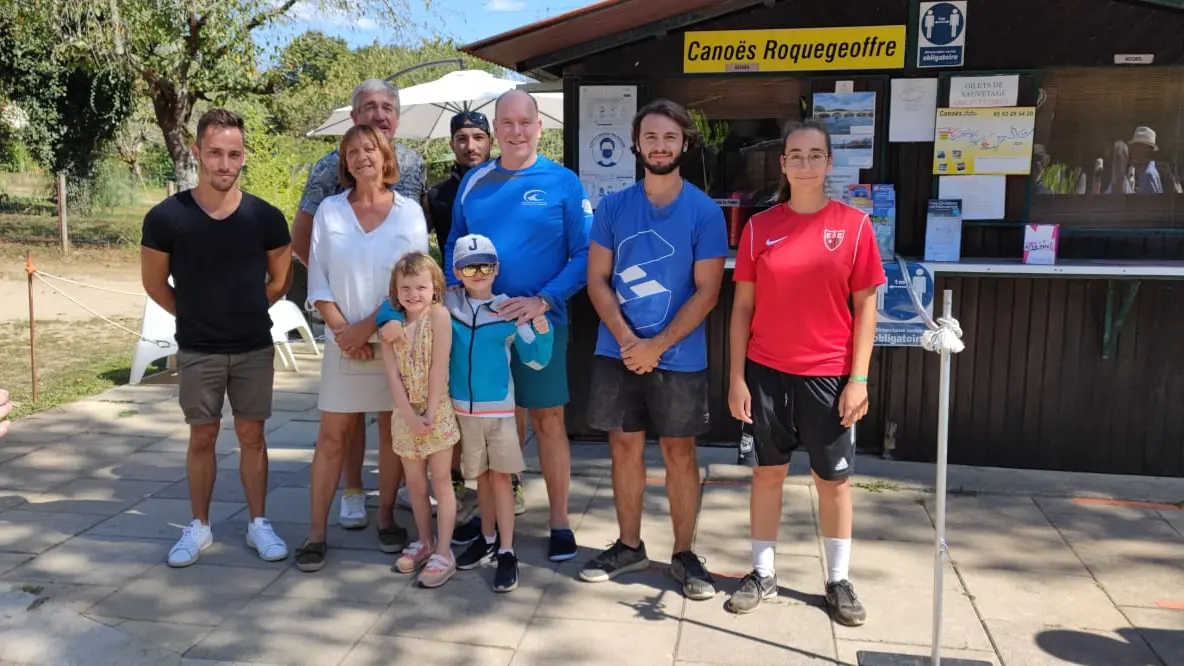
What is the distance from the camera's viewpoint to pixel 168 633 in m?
3.56

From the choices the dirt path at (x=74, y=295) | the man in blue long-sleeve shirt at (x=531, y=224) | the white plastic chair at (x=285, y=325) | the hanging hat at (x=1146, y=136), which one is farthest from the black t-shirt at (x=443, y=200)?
the dirt path at (x=74, y=295)

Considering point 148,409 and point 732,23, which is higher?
point 732,23

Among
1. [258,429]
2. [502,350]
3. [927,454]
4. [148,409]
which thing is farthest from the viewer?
[148,409]

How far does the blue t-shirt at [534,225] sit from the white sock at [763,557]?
1.23m

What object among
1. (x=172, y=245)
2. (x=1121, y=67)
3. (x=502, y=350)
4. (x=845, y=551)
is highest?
(x=1121, y=67)

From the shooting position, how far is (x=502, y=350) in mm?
3961

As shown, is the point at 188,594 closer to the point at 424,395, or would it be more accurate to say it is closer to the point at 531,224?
the point at 424,395

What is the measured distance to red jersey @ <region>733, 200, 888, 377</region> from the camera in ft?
11.3

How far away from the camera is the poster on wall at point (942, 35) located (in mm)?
5270

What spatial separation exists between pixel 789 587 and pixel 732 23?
313 cm

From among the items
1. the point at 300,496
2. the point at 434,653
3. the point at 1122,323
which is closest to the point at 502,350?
the point at 434,653

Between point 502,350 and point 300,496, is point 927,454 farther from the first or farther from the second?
point 300,496

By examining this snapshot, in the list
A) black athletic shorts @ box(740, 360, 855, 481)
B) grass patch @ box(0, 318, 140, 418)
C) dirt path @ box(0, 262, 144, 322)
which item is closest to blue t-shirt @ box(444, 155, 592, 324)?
black athletic shorts @ box(740, 360, 855, 481)

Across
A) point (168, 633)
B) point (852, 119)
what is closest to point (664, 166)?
point (852, 119)
